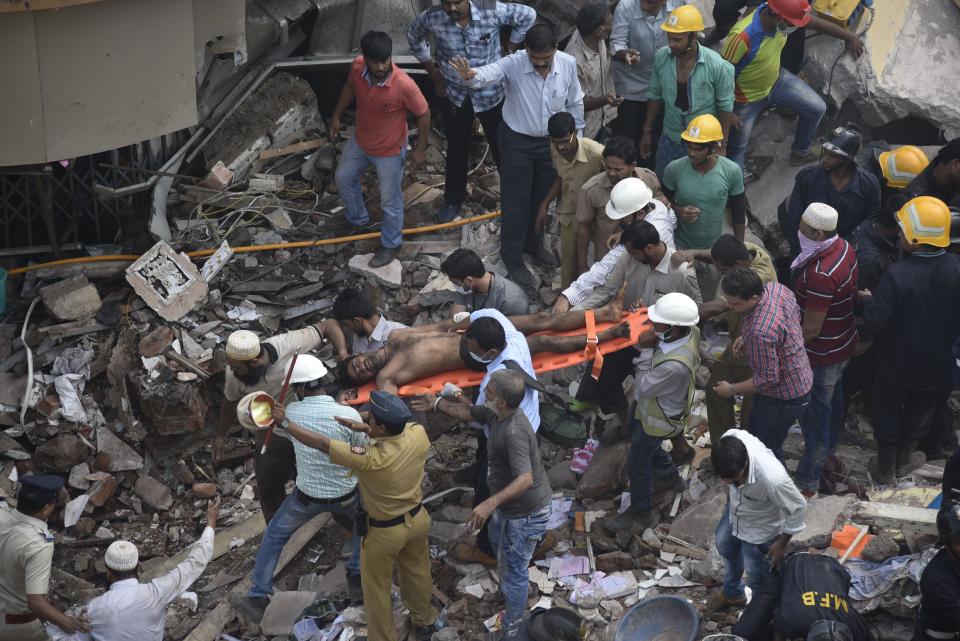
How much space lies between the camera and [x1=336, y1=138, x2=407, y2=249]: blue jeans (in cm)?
862

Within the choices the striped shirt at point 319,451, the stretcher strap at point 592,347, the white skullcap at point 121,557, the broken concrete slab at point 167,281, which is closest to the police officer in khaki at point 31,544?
the white skullcap at point 121,557

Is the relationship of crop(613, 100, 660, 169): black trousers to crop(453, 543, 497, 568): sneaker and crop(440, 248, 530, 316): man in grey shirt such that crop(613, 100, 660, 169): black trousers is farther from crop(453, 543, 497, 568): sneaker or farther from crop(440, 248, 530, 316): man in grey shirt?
crop(453, 543, 497, 568): sneaker

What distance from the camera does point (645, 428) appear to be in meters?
6.47

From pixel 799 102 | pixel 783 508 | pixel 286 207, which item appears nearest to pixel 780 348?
pixel 783 508

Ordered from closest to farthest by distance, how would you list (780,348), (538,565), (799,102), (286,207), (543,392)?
(780,348), (538,565), (543,392), (799,102), (286,207)

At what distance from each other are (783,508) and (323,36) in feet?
23.6

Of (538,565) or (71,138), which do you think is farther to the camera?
(71,138)

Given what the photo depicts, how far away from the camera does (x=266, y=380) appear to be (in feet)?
21.5

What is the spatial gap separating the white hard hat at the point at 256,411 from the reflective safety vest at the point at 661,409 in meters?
2.43

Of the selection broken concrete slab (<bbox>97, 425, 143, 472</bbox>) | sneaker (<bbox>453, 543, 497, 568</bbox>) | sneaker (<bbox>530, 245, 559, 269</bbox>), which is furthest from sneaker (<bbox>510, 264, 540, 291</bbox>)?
broken concrete slab (<bbox>97, 425, 143, 472</bbox>)

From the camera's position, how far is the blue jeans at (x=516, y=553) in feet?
19.6

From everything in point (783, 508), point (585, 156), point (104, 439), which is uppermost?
point (585, 156)

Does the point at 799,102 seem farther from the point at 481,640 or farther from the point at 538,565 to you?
the point at 481,640

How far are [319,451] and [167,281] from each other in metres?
3.31
